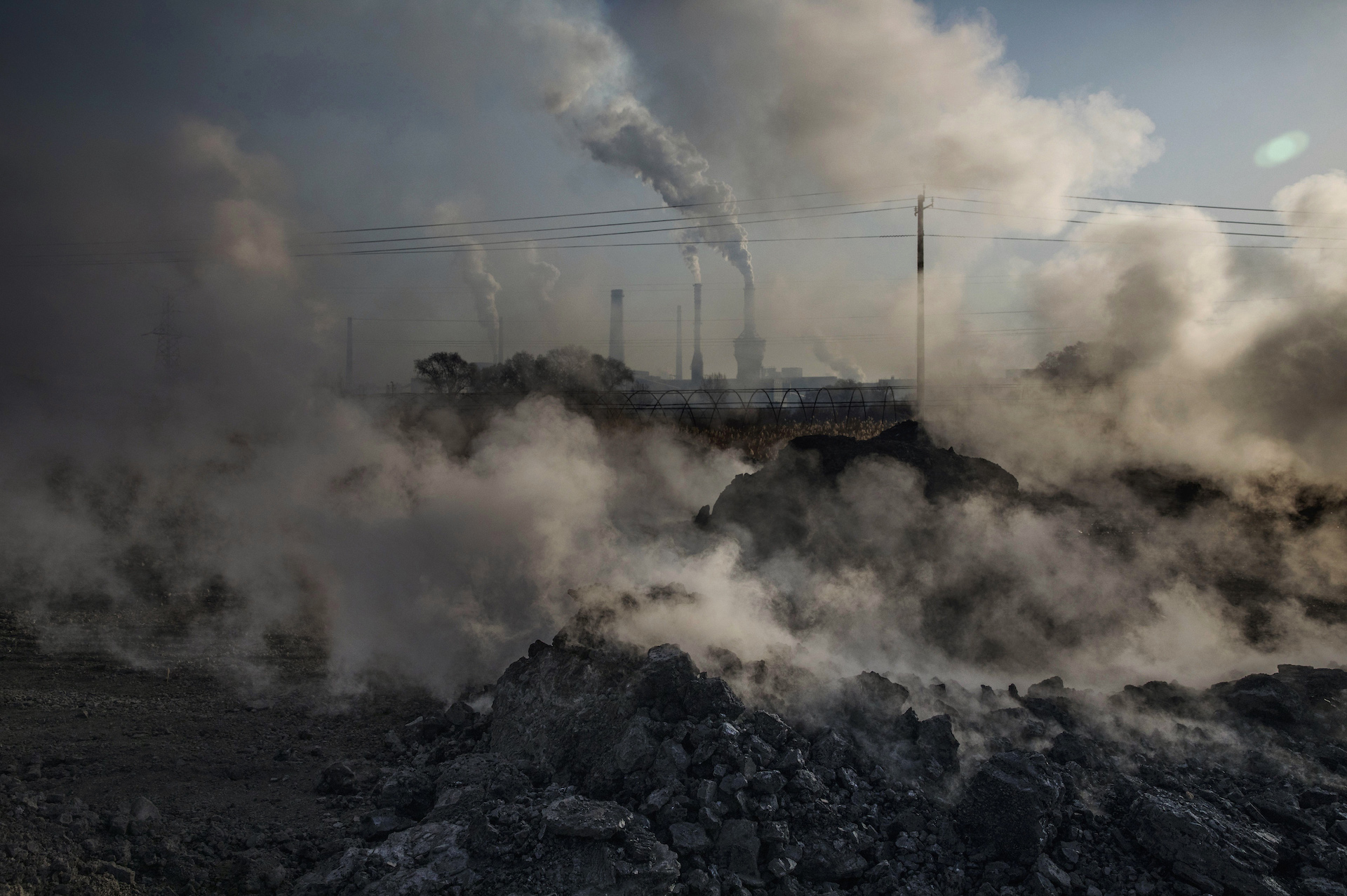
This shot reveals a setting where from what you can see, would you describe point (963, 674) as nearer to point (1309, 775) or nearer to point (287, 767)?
point (1309, 775)

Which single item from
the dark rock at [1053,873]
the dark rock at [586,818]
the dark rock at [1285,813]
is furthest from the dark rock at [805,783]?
the dark rock at [1285,813]

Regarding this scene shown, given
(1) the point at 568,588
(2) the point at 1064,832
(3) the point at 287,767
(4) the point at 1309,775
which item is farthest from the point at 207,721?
(4) the point at 1309,775

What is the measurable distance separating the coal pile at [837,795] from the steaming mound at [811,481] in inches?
224

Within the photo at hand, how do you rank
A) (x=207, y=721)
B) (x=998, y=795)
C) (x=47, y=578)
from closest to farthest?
(x=998, y=795)
(x=207, y=721)
(x=47, y=578)

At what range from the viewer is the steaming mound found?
12.8 metres

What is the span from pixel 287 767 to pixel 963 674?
8082 mm

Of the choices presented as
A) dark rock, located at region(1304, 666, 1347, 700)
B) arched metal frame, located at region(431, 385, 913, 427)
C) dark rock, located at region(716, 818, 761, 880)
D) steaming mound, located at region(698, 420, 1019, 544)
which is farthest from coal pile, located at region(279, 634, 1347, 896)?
arched metal frame, located at region(431, 385, 913, 427)

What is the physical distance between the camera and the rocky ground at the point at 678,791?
4.94 m

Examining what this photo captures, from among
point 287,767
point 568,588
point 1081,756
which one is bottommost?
point 287,767

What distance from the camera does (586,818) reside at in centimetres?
504

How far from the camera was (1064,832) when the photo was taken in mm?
5340

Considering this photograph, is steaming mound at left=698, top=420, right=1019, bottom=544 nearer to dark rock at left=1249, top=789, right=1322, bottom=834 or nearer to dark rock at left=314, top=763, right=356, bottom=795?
dark rock at left=1249, top=789, right=1322, bottom=834

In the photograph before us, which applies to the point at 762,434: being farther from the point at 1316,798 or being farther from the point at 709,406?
the point at 1316,798

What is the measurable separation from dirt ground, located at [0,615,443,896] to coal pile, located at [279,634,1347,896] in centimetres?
45
